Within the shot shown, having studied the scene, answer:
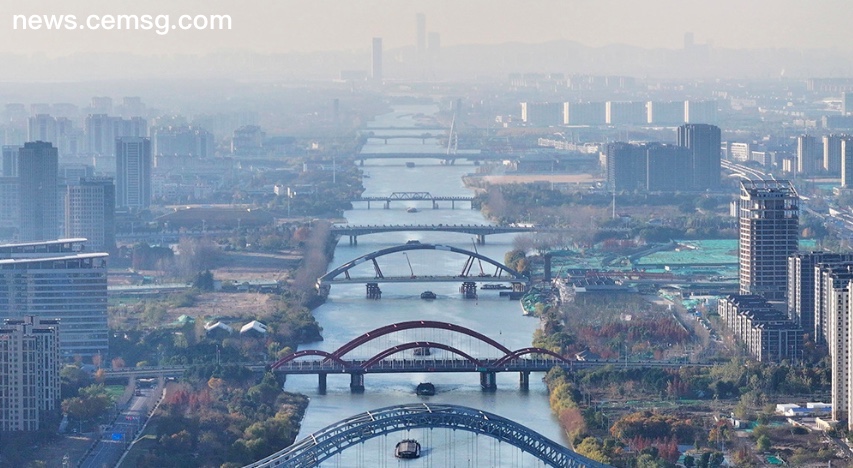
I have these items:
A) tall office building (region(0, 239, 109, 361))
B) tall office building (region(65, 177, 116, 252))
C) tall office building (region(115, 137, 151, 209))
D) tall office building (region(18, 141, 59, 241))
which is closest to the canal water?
tall office building (region(0, 239, 109, 361))

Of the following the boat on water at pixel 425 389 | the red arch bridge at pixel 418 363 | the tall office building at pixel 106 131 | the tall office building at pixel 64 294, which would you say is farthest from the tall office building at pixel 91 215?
the tall office building at pixel 106 131

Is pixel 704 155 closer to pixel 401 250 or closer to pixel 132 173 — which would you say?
pixel 132 173

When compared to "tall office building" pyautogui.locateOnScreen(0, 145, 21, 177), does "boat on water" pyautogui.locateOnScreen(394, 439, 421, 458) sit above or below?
below

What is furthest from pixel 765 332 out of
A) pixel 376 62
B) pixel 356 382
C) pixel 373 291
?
pixel 376 62

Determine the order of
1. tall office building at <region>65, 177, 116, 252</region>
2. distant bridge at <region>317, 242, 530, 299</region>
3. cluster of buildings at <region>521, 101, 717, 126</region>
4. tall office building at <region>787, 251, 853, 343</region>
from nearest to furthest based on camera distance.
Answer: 1. tall office building at <region>787, 251, 853, 343</region>
2. distant bridge at <region>317, 242, 530, 299</region>
3. tall office building at <region>65, 177, 116, 252</region>
4. cluster of buildings at <region>521, 101, 717, 126</region>

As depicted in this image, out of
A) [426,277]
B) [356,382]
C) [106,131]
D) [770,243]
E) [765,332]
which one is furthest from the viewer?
[106,131]

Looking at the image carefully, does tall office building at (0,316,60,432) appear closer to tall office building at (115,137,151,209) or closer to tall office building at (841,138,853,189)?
tall office building at (115,137,151,209)

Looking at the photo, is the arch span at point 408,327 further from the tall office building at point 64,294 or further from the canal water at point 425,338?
the tall office building at point 64,294
